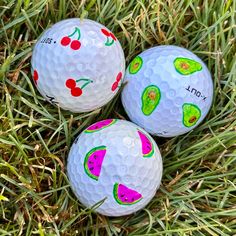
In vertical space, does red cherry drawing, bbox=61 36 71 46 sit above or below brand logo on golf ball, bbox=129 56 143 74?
above

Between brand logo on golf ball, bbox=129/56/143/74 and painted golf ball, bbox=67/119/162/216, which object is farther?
brand logo on golf ball, bbox=129/56/143/74

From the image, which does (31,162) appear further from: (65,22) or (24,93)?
(65,22)

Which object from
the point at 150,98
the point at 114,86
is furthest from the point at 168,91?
the point at 114,86

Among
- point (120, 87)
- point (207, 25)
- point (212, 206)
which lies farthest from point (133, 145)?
point (207, 25)

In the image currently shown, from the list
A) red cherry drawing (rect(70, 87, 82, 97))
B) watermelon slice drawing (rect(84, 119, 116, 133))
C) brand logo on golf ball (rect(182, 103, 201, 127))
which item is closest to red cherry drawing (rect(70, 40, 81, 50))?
red cherry drawing (rect(70, 87, 82, 97))

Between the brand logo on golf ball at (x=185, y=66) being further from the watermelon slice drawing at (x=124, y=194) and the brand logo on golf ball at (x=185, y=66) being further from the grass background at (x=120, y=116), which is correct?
the watermelon slice drawing at (x=124, y=194)

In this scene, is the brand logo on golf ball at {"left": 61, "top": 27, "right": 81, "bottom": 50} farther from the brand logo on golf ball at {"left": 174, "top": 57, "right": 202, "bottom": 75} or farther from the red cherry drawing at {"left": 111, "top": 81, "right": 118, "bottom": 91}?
the brand logo on golf ball at {"left": 174, "top": 57, "right": 202, "bottom": 75}

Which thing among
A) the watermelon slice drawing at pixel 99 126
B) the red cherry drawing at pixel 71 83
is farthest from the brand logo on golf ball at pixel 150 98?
the red cherry drawing at pixel 71 83
